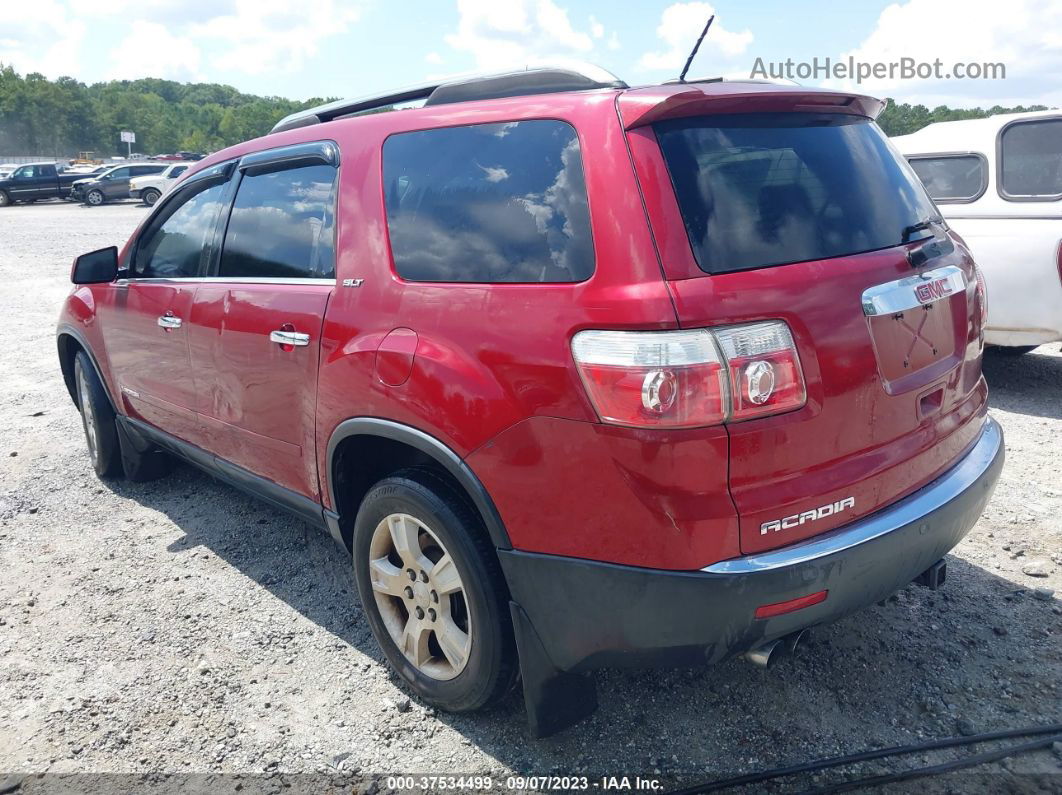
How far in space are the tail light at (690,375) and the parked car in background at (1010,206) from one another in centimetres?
450

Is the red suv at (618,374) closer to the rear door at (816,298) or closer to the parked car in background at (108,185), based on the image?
the rear door at (816,298)

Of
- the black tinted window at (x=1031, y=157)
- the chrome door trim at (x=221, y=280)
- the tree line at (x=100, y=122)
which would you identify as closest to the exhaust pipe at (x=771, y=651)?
the chrome door trim at (x=221, y=280)

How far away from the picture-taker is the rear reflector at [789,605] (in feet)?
6.97

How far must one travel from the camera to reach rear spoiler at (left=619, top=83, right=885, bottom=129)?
2.21 m

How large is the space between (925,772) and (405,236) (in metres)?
2.26

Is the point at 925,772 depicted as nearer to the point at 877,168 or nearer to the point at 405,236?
the point at 877,168

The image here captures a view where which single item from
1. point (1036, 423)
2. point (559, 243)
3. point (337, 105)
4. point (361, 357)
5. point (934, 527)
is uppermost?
point (337, 105)

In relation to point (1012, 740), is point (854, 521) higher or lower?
higher

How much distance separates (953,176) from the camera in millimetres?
6547

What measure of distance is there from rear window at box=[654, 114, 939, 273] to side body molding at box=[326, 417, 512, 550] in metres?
0.87

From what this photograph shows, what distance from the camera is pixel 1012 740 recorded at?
2.57m

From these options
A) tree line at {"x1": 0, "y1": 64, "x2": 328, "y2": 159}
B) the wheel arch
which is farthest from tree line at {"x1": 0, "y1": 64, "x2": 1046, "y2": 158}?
the wheel arch

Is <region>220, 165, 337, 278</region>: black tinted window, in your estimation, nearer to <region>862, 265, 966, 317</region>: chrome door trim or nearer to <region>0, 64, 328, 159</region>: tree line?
<region>862, 265, 966, 317</region>: chrome door trim

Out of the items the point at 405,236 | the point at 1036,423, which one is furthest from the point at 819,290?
the point at 1036,423
